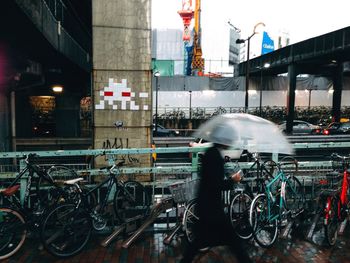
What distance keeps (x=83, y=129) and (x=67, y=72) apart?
1515 centimetres

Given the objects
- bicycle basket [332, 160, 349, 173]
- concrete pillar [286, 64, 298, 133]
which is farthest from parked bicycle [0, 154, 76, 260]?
concrete pillar [286, 64, 298, 133]

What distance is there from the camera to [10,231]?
482 centimetres

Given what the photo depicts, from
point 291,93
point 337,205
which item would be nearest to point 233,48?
point 291,93

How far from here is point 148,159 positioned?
8570 millimetres

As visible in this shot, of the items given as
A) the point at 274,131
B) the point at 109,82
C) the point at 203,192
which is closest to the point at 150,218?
the point at 203,192

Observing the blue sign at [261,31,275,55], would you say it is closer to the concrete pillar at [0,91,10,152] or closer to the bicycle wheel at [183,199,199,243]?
the concrete pillar at [0,91,10,152]

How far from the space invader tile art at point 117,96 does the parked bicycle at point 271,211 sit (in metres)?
4.16

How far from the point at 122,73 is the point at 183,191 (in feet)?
13.3

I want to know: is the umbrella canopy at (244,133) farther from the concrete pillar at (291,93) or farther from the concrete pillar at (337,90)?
the concrete pillar at (337,90)

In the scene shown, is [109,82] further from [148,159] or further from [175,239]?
[175,239]

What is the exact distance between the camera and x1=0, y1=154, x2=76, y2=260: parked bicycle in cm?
485

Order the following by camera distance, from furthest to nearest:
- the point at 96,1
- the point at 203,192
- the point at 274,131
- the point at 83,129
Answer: the point at 83,129 → the point at 96,1 → the point at 274,131 → the point at 203,192

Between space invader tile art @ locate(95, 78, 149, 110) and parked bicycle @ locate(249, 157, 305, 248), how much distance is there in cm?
416

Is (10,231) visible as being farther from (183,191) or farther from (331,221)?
(331,221)
